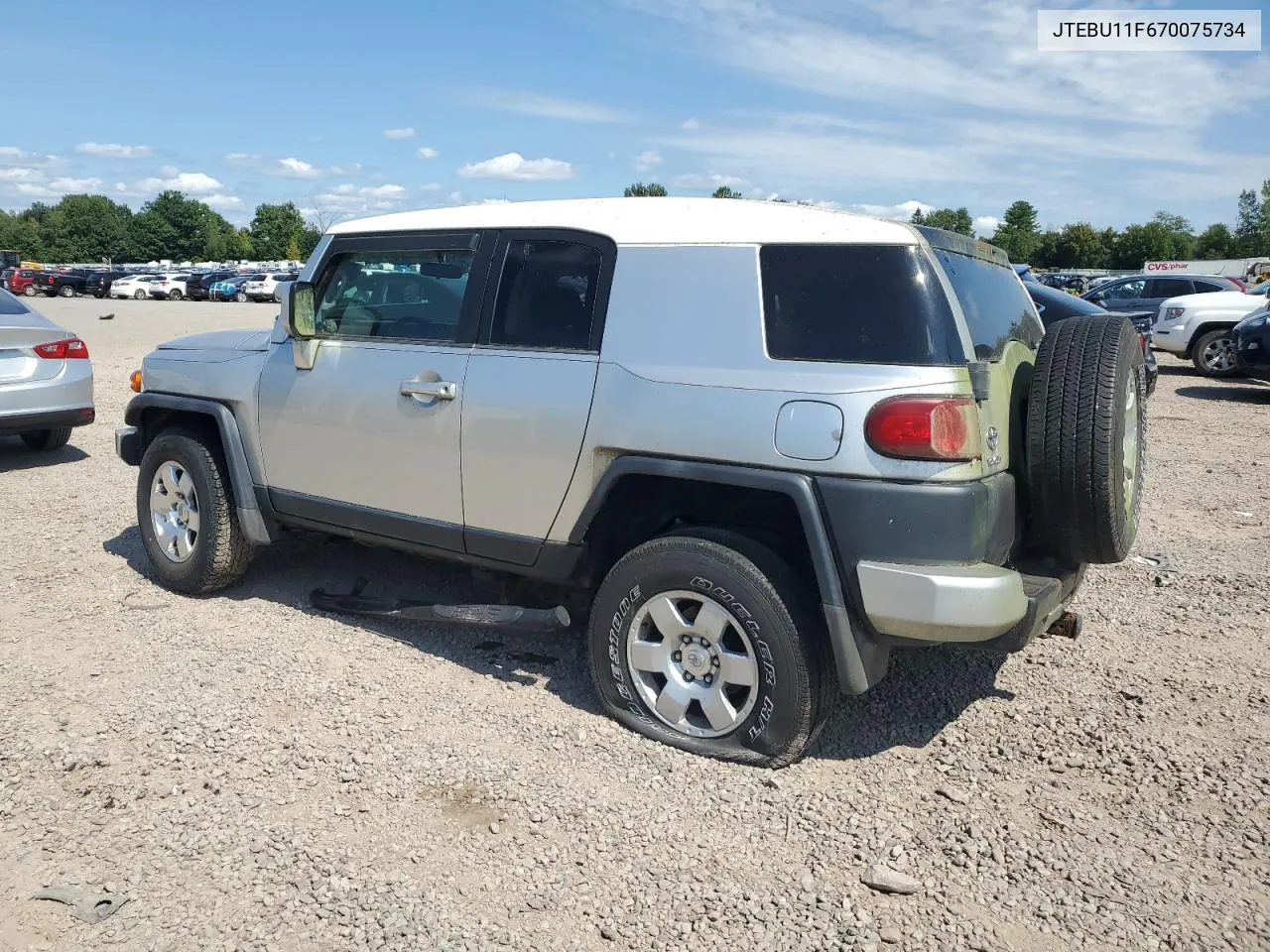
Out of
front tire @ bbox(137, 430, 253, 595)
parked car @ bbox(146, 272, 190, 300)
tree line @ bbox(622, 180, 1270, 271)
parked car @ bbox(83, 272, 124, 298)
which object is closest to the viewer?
front tire @ bbox(137, 430, 253, 595)

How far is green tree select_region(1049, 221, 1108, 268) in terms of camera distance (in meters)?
94.9

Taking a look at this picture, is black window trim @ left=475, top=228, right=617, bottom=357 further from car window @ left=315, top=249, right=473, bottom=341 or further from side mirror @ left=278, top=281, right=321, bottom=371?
side mirror @ left=278, top=281, right=321, bottom=371

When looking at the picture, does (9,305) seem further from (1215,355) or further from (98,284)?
(98,284)

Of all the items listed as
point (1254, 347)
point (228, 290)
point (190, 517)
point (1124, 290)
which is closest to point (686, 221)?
point (190, 517)

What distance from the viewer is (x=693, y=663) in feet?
11.3

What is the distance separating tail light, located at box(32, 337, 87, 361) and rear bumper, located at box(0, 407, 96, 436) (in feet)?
1.41

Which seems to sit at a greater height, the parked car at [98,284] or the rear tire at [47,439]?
the parked car at [98,284]

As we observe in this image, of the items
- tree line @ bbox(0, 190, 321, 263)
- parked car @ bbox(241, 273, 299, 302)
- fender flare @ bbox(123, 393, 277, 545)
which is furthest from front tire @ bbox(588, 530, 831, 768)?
tree line @ bbox(0, 190, 321, 263)

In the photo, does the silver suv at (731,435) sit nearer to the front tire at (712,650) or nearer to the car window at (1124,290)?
the front tire at (712,650)

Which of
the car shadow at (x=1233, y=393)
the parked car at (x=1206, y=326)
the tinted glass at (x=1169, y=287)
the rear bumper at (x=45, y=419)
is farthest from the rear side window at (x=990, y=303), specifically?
the tinted glass at (x=1169, y=287)

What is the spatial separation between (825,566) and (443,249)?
2.18 metres

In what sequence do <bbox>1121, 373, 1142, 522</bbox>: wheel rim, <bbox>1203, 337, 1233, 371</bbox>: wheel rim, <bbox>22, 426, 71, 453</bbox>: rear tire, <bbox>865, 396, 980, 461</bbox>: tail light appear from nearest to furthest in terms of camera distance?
<bbox>865, 396, 980, 461</bbox>: tail light → <bbox>1121, 373, 1142, 522</bbox>: wheel rim → <bbox>22, 426, 71, 453</bbox>: rear tire → <bbox>1203, 337, 1233, 371</bbox>: wheel rim

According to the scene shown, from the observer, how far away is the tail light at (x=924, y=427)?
2.93 m

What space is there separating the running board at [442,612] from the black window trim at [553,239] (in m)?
1.07
